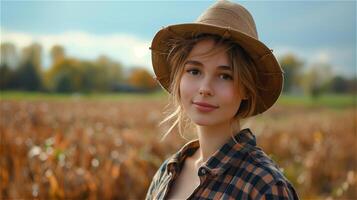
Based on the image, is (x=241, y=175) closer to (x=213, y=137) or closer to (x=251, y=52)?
(x=213, y=137)

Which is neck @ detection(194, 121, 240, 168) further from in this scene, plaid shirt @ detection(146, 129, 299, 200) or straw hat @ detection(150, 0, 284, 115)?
straw hat @ detection(150, 0, 284, 115)

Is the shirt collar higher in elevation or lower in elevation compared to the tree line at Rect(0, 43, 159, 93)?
higher

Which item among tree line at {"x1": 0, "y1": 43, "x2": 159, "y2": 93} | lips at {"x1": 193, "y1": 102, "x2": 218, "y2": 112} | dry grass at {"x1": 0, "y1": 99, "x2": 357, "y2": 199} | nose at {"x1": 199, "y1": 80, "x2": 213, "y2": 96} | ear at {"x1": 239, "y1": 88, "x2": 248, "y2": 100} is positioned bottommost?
tree line at {"x1": 0, "y1": 43, "x2": 159, "y2": 93}

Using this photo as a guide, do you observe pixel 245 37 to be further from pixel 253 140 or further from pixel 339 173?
pixel 339 173

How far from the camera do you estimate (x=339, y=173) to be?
600cm

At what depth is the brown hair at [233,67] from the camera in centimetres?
186

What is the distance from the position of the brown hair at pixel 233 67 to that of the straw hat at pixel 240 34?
3 cm

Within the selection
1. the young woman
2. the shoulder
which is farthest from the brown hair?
the shoulder

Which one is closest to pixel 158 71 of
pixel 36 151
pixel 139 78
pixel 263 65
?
pixel 263 65

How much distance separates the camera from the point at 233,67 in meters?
1.84

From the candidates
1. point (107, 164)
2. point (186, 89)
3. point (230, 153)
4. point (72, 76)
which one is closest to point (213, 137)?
point (230, 153)

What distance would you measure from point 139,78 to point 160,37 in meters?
62.3

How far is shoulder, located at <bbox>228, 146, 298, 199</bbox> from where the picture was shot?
→ 1676mm

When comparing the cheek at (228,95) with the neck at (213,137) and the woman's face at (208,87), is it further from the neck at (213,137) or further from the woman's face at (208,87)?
the neck at (213,137)
